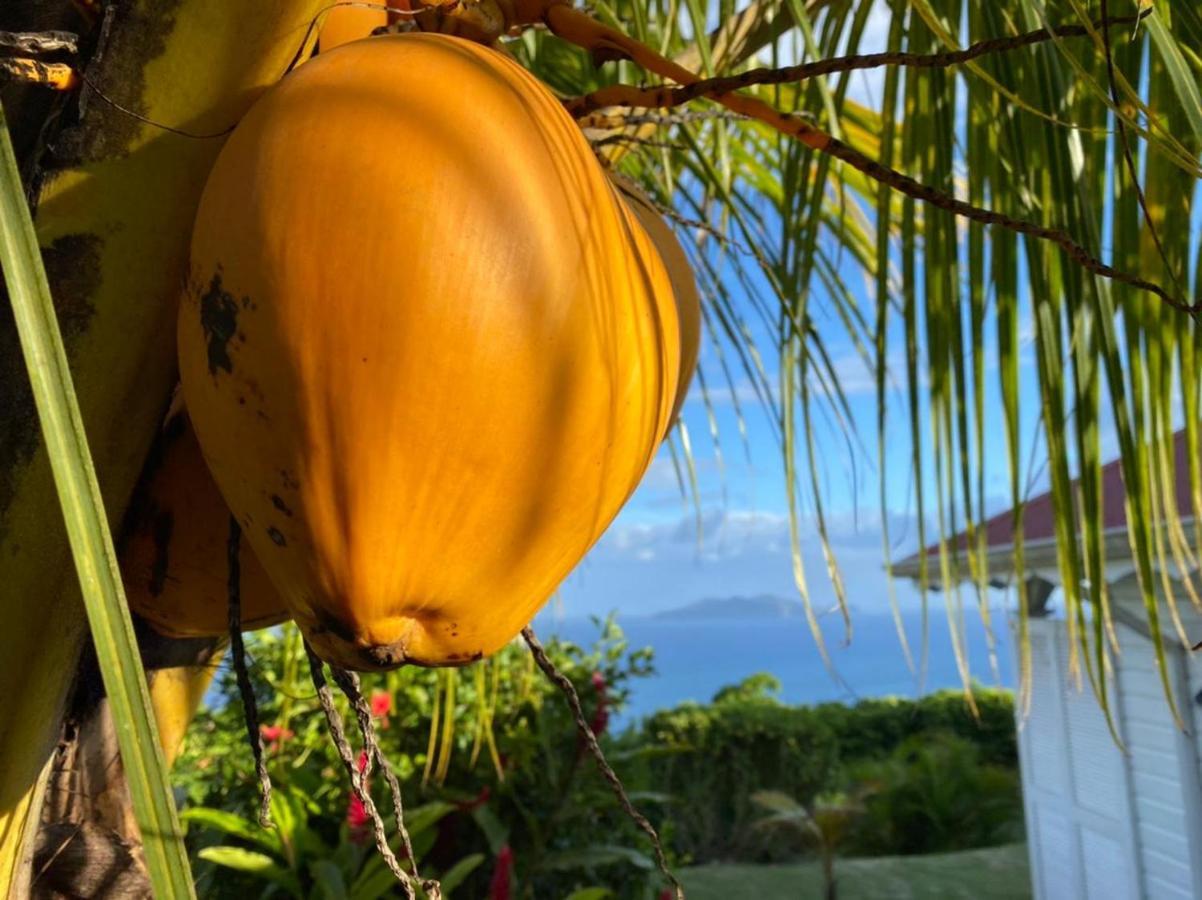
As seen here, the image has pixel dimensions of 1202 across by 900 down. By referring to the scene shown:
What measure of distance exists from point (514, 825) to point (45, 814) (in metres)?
3.08

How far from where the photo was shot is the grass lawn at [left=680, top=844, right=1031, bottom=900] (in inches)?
313

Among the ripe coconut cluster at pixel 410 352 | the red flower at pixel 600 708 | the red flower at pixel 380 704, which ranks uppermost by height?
the ripe coconut cluster at pixel 410 352

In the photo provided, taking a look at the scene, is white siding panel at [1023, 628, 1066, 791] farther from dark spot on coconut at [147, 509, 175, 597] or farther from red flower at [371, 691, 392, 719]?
dark spot on coconut at [147, 509, 175, 597]

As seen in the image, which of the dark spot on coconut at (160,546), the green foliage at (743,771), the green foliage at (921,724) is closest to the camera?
the dark spot on coconut at (160,546)

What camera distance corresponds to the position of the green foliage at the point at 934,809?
977 cm

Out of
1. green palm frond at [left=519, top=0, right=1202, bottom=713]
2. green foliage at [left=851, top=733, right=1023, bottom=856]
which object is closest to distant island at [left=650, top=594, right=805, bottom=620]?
green palm frond at [left=519, top=0, right=1202, bottom=713]

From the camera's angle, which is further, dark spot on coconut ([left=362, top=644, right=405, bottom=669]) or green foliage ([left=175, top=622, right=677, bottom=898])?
green foliage ([left=175, top=622, right=677, bottom=898])

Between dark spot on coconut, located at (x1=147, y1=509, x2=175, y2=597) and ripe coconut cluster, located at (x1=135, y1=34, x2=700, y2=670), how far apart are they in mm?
103

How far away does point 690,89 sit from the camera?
0.44 metres

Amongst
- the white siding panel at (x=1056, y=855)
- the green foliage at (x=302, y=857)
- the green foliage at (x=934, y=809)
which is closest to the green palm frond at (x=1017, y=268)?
the green foliage at (x=302, y=857)

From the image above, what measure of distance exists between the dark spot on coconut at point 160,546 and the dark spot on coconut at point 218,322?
0.41 ft

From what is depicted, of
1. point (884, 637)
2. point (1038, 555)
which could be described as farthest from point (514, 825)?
point (884, 637)

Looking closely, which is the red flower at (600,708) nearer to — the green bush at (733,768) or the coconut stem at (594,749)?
the coconut stem at (594,749)

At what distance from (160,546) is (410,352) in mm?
191
